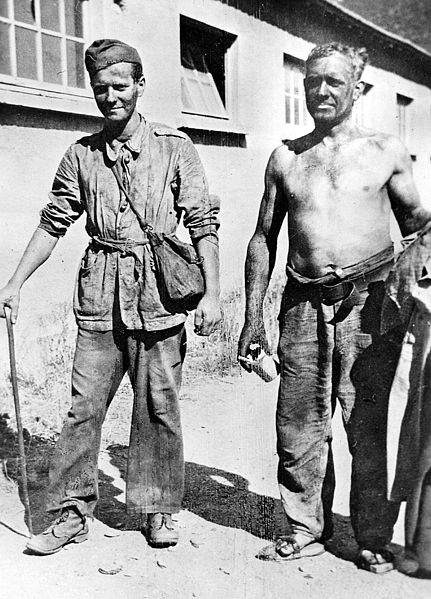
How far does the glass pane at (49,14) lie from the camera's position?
4.27 meters

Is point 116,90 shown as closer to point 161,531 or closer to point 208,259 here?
point 208,259

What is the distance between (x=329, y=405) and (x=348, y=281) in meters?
0.53

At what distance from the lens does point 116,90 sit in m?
2.91

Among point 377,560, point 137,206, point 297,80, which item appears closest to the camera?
point 377,560

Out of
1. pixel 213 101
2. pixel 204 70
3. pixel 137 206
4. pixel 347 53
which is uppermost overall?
pixel 204 70

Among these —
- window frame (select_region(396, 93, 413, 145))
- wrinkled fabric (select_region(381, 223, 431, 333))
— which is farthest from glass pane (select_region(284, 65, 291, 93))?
wrinkled fabric (select_region(381, 223, 431, 333))

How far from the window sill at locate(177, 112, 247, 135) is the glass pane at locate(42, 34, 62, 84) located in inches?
33.3

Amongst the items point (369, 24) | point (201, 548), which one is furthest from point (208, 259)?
point (201, 548)

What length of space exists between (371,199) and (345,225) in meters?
0.14

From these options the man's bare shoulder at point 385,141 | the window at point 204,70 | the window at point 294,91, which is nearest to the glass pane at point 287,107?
the window at point 294,91

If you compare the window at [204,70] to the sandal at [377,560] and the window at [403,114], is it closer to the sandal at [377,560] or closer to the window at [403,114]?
the window at [403,114]

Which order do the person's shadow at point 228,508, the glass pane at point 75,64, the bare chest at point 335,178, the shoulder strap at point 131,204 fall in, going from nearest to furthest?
1. the bare chest at point 335,178
2. the shoulder strap at point 131,204
3. the person's shadow at point 228,508
4. the glass pane at point 75,64

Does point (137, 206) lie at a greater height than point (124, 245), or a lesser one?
greater

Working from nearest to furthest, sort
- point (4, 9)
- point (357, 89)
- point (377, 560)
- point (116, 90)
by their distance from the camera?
point (357, 89), point (377, 560), point (116, 90), point (4, 9)
